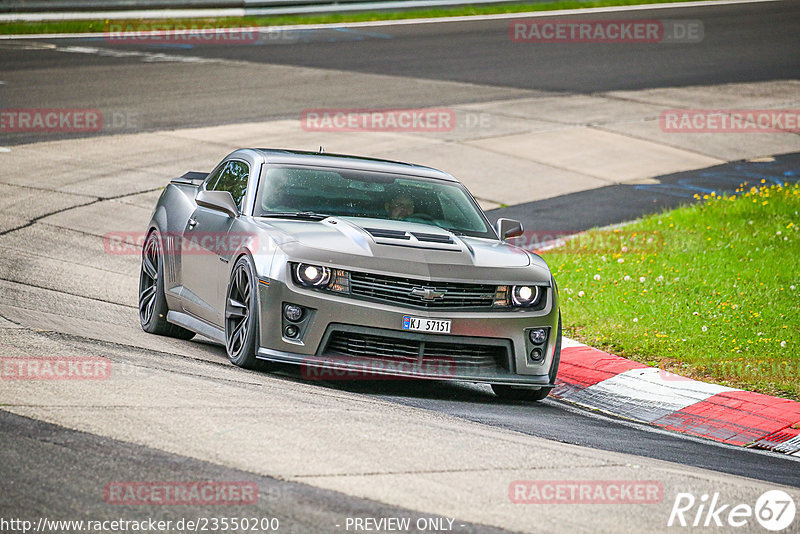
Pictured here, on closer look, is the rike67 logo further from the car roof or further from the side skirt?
the car roof

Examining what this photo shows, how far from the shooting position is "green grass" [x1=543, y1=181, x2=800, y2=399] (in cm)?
952

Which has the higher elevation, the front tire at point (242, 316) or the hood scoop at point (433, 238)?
the hood scoop at point (433, 238)

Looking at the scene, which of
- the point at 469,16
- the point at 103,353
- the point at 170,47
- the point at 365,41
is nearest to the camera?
the point at 103,353

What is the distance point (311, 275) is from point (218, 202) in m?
1.33

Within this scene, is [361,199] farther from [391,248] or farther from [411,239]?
[391,248]

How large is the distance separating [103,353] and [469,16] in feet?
95.5

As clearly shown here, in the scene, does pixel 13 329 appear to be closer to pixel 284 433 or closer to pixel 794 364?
pixel 284 433

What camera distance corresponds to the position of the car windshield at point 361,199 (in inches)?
336

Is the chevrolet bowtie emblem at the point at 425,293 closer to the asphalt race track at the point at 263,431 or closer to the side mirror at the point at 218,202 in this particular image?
the asphalt race track at the point at 263,431

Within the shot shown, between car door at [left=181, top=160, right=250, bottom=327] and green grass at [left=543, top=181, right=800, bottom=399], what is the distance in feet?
10.6

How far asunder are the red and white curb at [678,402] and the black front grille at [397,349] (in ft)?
4.50

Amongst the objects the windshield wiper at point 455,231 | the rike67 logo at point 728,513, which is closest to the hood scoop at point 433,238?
the windshield wiper at point 455,231

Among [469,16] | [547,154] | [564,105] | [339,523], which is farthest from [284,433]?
[469,16]

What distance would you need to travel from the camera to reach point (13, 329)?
7.68 m
